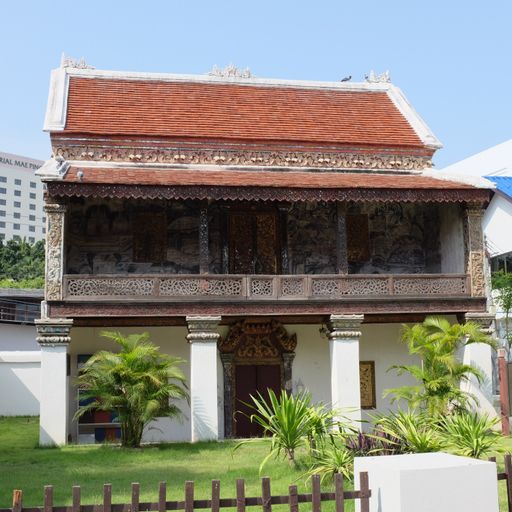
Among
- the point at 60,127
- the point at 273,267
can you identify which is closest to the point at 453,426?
the point at 273,267

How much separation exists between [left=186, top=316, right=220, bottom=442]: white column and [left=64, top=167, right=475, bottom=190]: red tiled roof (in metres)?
2.97

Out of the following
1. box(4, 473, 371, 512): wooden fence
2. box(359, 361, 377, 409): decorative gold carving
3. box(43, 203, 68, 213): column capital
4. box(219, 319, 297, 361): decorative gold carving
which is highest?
box(43, 203, 68, 213): column capital

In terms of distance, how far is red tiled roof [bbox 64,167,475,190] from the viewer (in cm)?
1576

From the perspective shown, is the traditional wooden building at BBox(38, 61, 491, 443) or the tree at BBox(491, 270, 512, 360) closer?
the traditional wooden building at BBox(38, 61, 491, 443)

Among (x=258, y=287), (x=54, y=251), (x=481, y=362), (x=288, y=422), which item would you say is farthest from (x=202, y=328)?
(x=481, y=362)

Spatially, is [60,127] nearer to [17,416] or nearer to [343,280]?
[343,280]

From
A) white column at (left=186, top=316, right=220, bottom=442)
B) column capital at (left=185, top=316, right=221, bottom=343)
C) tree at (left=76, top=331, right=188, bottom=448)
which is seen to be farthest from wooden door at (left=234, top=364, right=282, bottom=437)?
tree at (left=76, top=331, right=188, bottom=448)

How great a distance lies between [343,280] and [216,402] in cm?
380

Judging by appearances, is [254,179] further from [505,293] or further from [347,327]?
[505,293]

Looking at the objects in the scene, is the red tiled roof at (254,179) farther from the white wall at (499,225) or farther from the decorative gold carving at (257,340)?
the white wall at (499,225)

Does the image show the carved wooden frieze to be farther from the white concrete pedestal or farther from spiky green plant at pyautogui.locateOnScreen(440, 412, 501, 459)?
the white concrete pedestal

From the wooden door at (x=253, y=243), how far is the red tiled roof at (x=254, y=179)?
3.39 feet

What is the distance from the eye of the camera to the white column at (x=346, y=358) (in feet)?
53.5

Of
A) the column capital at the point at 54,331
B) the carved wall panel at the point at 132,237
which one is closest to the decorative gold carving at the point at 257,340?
the carved wall panel at the point at 132,237
